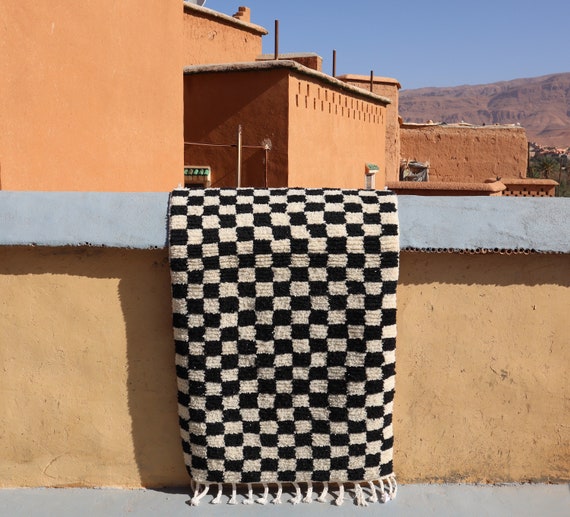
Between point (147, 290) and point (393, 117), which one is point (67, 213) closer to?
point (147, 290)

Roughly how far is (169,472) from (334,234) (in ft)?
3.55

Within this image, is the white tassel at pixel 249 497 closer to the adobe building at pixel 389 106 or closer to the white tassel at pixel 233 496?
the white tassel at pixel 233 496

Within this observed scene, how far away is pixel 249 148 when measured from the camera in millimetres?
8383

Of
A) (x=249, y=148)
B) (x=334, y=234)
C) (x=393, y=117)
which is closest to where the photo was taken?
(x=334, y=234)

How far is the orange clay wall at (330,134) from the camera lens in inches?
336

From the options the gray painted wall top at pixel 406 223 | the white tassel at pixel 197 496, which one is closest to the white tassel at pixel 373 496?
the white tassel at pixel 197 496

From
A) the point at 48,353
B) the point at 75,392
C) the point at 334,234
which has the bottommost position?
the point at 75,392

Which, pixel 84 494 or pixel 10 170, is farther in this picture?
pixel 10 170

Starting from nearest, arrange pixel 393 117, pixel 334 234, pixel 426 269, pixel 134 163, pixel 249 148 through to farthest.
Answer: pixel 334 234 → pixel 426 269 → pixel 134 163 → pixel 249 148 → pixel 393 117

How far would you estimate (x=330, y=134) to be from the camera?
32.1ft

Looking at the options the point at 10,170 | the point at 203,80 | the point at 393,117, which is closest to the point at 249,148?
the point at 203,80

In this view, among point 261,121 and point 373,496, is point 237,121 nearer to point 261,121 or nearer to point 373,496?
point 261,121

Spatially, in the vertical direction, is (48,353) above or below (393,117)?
below

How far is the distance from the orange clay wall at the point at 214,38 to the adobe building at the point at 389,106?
13.9 ft
